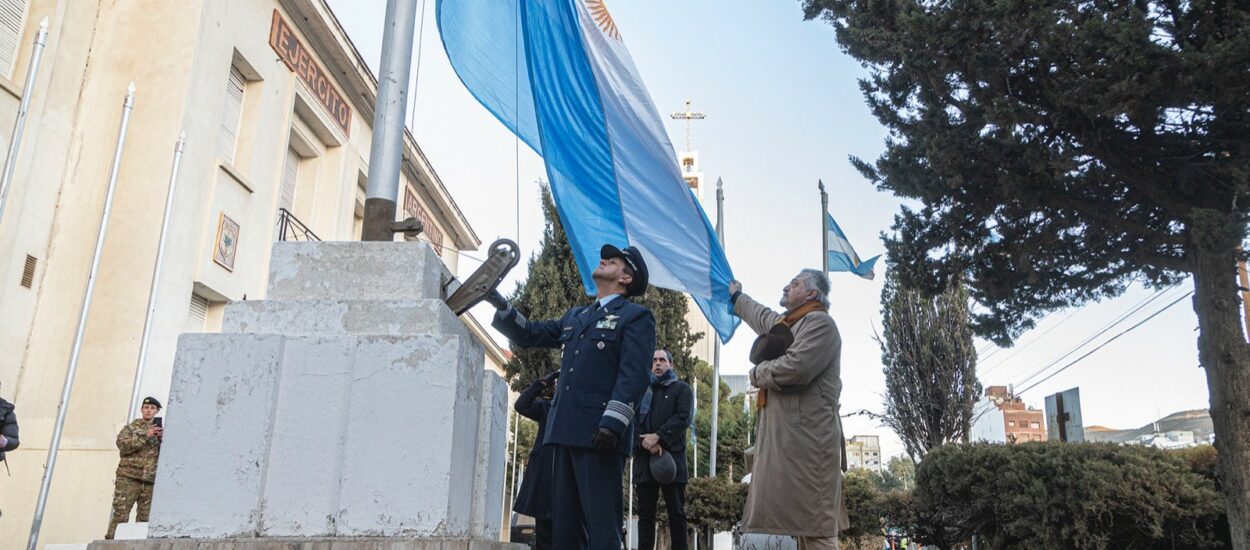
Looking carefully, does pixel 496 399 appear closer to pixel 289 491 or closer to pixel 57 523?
pixel 289 491

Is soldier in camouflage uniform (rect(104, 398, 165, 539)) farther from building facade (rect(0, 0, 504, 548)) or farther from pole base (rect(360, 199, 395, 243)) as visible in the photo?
pole base (rect(360, 199, 395, 243))

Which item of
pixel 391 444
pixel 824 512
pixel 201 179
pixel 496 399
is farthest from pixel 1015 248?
pixel 201 179

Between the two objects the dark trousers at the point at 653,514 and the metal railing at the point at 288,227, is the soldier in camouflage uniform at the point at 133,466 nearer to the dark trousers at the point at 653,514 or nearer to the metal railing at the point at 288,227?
the dark trousers at the point at 653,514

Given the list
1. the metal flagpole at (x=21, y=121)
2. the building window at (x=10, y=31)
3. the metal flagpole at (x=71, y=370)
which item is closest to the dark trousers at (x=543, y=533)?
the metal flagpole at (x=71, y=370)

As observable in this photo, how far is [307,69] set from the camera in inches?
700

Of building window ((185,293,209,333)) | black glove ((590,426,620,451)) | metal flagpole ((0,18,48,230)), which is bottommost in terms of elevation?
black glove ((590,426,620,451))

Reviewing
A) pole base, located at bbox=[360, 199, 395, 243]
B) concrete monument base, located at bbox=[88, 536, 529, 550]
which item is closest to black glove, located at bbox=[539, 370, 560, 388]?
pole base, located at bbox=[360, 199, 395, 243]

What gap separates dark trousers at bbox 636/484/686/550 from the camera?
7617 millimetres

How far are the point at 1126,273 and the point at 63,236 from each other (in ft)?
43.9

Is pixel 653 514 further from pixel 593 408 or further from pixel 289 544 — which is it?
pixel 289 544

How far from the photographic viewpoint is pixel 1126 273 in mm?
10695

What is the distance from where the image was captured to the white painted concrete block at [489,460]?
389 cm

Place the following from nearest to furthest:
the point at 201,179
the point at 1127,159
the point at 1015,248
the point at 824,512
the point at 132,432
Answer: the point at 824,512 → the point at 1127,159 → the point at 132,432 → the point at 1015,248 → the point at 201,179

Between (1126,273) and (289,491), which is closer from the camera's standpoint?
(289,491)
